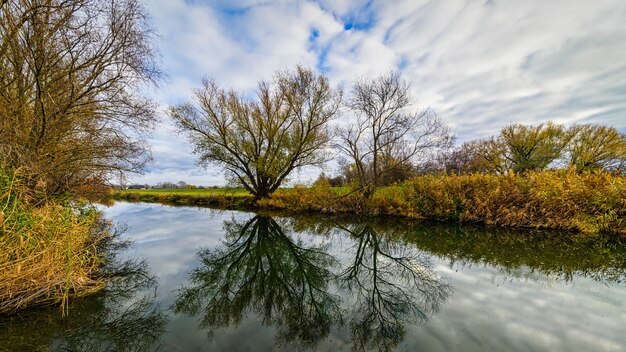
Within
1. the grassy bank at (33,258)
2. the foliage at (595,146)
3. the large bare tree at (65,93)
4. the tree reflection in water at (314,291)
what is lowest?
the tree reflection in water at (314,291)

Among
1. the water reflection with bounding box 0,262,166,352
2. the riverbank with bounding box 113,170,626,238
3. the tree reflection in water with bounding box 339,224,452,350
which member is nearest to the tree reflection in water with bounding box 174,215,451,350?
the tree reflection in water with bounding box 339,224,452,350

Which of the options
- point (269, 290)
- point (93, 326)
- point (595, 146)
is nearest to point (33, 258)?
point (93, 326)

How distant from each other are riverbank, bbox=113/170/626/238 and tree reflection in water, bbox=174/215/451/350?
6.12m

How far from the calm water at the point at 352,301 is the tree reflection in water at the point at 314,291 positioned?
3 centimetres

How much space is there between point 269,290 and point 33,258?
3.83 meters

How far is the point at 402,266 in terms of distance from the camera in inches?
258

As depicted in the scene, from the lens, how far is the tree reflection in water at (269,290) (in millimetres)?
3840

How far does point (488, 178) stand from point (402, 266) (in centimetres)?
855

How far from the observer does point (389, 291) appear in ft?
16.7

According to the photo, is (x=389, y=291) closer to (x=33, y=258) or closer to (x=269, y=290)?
(x=269, y=290)

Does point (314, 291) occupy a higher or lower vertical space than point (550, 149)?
lower

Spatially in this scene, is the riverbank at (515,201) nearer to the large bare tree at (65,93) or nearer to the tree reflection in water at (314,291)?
the tree reflection in water at (314,291)

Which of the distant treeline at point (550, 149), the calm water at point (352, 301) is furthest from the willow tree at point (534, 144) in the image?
the calm water at point (352, 301)

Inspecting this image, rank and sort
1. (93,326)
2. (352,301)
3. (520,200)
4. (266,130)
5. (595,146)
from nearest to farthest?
(93,326)
(352,301)
(520,200)
(266,130)
(595,146)
